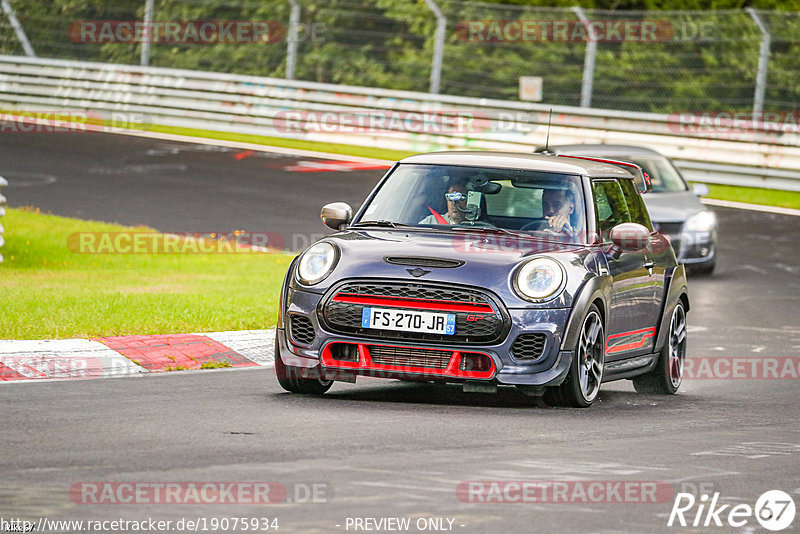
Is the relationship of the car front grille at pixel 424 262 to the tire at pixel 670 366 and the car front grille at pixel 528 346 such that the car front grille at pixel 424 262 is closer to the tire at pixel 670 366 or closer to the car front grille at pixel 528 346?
the car front grille at pixel 528 346

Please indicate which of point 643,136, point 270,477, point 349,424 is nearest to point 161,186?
point 643,136

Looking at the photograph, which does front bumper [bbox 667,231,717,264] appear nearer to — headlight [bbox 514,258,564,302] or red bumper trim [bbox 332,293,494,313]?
headlight [bbox 514,258,564,302]

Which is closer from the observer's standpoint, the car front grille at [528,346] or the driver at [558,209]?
the car front grille at [528,346]

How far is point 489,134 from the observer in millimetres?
Answer: 26188

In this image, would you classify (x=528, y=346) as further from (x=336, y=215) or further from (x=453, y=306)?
(x=336, y=215)

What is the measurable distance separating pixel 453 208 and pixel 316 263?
1190mm

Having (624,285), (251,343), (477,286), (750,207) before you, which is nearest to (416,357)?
(477,286)

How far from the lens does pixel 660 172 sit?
18.3 m

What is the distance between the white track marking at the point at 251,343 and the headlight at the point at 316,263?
219 centimetres

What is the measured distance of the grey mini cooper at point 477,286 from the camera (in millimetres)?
8602

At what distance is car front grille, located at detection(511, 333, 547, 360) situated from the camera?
8.62m

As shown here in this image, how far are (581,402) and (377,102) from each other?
18.6 meters

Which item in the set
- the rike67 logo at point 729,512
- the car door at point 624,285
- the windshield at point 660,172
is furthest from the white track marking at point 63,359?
the windshield at point 660,172

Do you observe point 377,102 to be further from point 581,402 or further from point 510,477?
point 510,477
